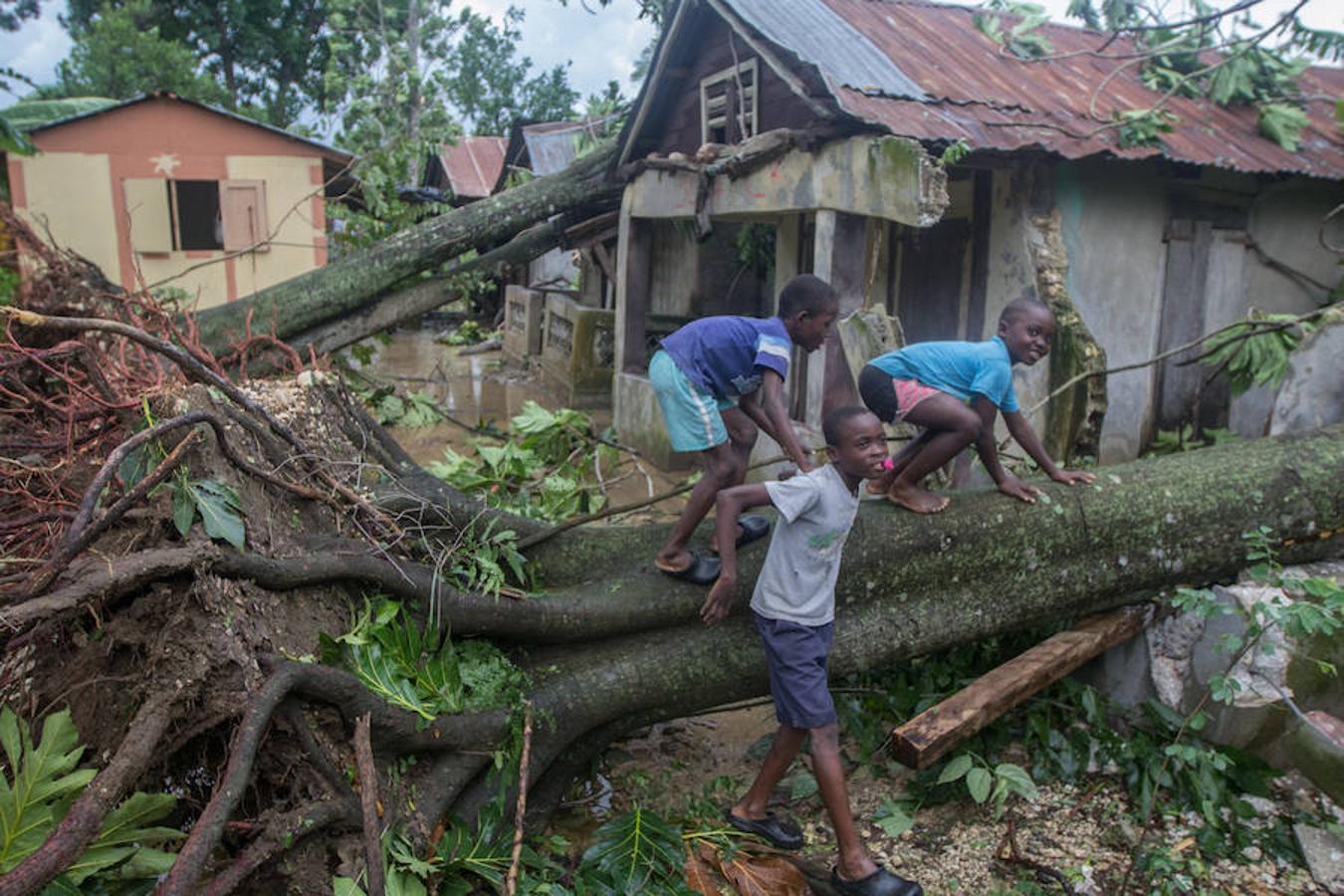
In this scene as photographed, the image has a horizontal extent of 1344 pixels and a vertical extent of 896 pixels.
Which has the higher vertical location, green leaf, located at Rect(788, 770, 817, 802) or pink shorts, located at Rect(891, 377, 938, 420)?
pink shorts, located at Rect(891, 377, 938, 420)

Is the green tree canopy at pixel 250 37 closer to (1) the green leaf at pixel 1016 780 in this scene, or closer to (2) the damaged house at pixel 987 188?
(2) the damaged house at pixel 987 188

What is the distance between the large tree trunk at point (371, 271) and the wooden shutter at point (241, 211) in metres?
5.43

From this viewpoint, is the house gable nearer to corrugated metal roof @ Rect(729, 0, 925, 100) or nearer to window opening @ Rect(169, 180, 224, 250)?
corrugated metal roof @ Rect(729, 0, 925, 100)

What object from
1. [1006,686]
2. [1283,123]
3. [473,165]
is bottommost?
[1006,686]

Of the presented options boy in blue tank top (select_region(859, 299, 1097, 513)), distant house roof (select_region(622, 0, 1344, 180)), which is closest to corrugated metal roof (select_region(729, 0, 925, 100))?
distant house roof (select_region(622, 0, 1344, 180))

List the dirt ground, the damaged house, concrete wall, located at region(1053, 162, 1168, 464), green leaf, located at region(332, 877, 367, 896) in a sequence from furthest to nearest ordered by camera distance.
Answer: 1. concrete wall, located at region(1053, 162, 1168, 464)
2. the damaged house
3. the dirt ground
4. green leaf, located at region(332, 877, 367, 896)

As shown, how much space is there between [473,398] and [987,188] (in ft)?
28.2

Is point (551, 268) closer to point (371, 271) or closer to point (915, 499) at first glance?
point (371, 271)

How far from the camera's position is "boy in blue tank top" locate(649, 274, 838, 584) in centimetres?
404

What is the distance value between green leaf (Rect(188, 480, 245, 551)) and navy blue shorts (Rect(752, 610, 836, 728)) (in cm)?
187

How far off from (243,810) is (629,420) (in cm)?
806

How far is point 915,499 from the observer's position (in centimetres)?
423

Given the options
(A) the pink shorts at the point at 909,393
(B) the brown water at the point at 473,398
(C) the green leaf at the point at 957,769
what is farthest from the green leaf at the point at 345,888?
(B) the brown water at the point at 473,398

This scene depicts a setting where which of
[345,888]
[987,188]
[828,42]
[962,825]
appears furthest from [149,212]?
[962,825]
